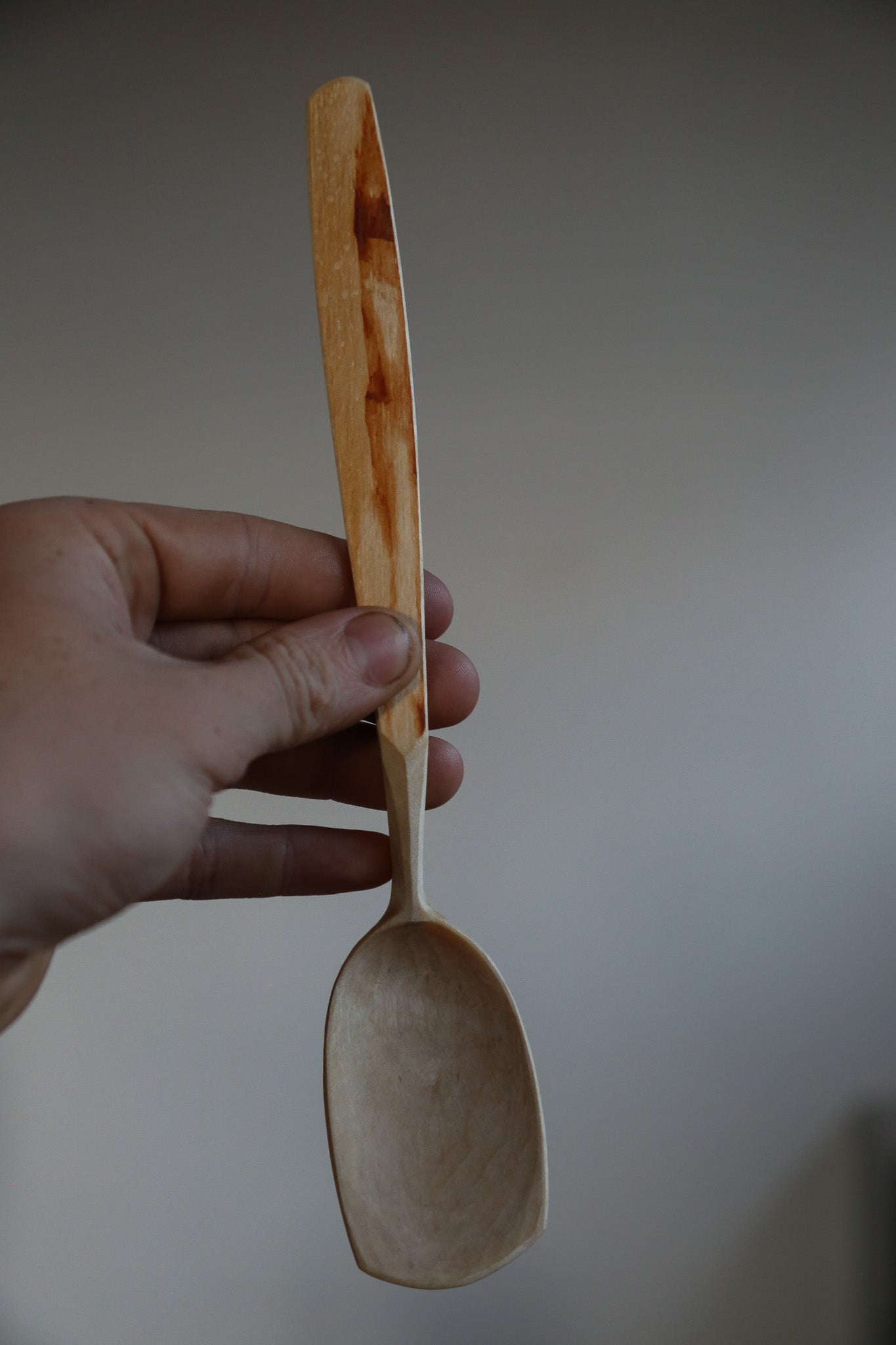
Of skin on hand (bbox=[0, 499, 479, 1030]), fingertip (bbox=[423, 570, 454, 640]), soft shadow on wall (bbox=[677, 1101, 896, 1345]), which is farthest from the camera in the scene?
soft shadow on wall (bbox=[677, 1101, 896, 1345])

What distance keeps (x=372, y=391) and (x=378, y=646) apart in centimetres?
19

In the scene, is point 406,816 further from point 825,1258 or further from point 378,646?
point 825,1258

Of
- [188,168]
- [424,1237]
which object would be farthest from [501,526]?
[424,1237]

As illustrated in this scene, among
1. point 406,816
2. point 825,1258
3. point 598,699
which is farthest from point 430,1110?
point 825,1258

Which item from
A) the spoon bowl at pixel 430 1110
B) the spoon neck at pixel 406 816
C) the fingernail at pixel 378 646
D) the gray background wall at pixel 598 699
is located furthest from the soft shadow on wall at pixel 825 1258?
the fingernail at pixel 378 646

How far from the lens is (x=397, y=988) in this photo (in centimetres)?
70

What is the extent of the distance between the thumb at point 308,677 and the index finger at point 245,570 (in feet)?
0.45

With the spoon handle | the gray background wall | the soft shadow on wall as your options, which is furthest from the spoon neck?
the soft shadow on wall

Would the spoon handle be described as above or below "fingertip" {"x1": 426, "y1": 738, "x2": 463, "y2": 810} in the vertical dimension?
above

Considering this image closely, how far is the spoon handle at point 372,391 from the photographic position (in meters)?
0.65

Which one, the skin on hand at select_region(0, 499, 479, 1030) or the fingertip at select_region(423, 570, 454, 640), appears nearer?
the skin on hand at select_region(0, 499, 479, 1030)

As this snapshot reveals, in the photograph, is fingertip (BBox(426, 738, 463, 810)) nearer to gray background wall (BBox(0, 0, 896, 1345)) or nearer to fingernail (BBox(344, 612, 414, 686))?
fingernail (BBox(344, 612, 414, 686))

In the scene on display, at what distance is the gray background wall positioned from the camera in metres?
1.40

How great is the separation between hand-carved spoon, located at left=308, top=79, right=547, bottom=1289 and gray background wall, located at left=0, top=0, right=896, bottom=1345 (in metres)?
0.70
